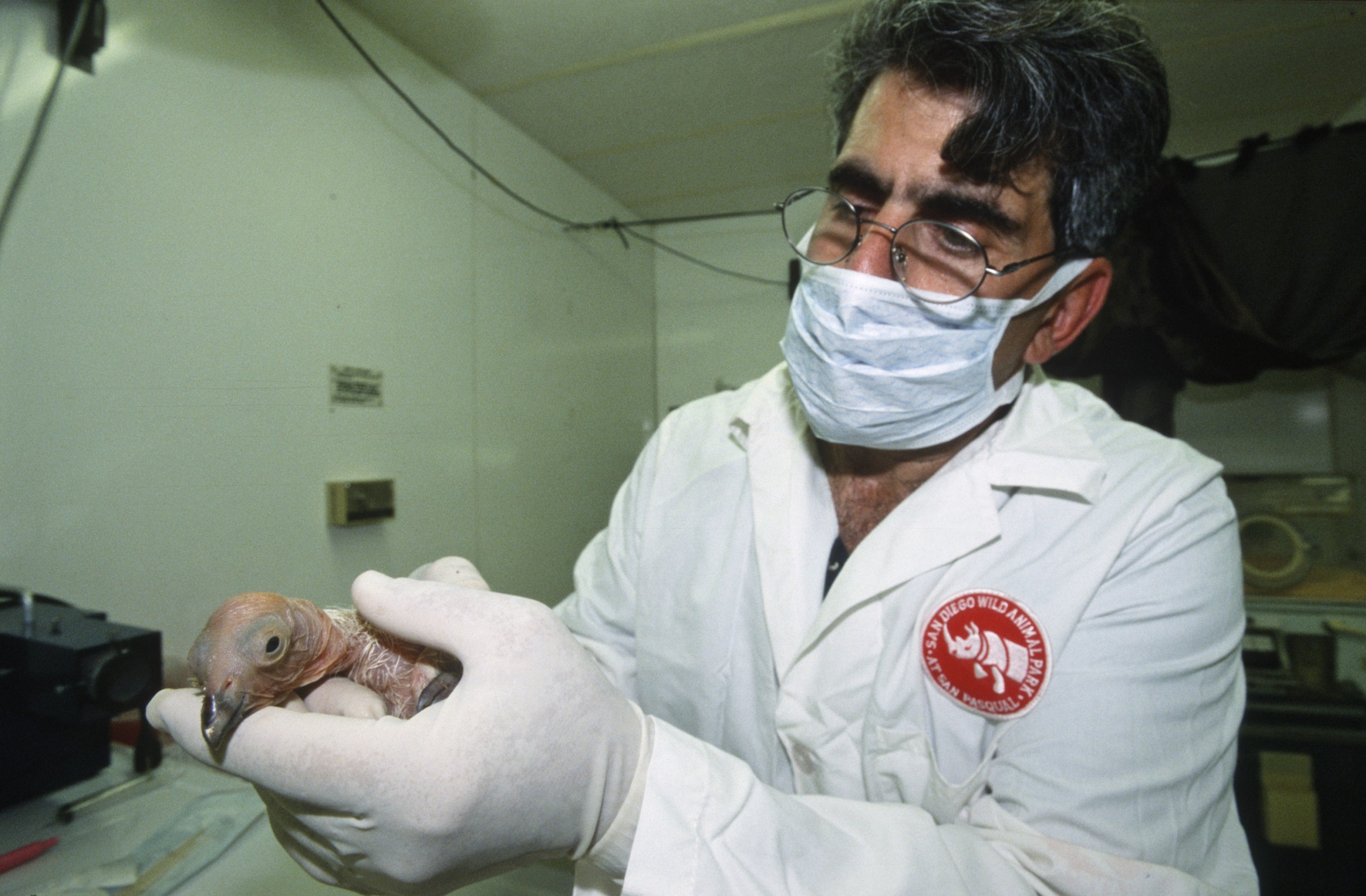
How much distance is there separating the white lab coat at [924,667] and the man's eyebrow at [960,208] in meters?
0.36

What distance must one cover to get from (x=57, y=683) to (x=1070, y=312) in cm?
159

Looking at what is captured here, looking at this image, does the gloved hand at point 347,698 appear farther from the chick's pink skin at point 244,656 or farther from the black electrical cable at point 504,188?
the black electrical cable at point 504,188

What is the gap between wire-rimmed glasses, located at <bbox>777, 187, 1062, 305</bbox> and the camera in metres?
0.89

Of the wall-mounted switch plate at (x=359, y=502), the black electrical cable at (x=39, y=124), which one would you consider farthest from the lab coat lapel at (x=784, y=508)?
the black electrical cable at (x=39, y=124)

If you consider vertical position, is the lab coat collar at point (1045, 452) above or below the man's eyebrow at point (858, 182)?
below

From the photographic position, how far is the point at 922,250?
0.90 m

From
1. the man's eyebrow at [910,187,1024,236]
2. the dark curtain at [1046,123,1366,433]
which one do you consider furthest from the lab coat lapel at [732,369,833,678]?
the dark curtain at [1046,123,1366,433]

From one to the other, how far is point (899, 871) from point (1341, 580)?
2.91 meters

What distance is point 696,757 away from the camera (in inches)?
26.4

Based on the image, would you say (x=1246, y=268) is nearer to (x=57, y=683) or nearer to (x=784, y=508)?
(x=784, y=508)

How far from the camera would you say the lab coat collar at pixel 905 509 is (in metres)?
0.96

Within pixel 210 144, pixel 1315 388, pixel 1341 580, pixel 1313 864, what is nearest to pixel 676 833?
pixel 210 144

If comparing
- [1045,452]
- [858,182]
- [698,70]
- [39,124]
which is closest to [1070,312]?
[1045,452]

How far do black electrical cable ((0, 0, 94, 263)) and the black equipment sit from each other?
0.59 m
